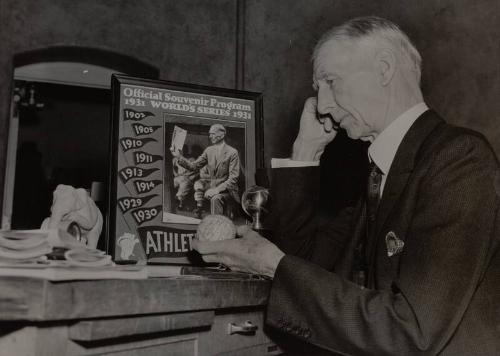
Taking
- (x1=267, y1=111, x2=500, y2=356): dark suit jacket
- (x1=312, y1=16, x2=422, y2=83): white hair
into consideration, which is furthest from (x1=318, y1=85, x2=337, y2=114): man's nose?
(x1=267, y1=111, x2=500, y2=356): dark suit jacket

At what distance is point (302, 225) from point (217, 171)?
1.11 feet

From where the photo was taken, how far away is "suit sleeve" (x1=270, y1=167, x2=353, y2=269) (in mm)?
1909

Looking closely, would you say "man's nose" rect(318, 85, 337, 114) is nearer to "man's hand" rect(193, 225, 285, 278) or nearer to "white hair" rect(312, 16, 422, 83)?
"white hair" rect(312, 16, 422, 83)

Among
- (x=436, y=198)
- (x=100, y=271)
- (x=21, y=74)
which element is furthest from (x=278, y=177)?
(x=21, y=74)

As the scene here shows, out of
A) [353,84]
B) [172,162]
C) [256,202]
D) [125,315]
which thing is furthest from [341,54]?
[125,315]

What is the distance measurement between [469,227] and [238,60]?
3053 mm

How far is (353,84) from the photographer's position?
1.65m

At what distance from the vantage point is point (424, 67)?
2672 millimetres

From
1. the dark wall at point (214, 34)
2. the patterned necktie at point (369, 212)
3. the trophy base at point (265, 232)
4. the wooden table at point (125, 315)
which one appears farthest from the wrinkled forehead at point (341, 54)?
the dark wall at point (214, 34)

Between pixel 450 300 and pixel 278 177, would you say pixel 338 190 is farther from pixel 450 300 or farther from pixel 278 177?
pixel 450 300

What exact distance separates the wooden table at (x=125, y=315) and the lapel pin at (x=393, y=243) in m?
0.31

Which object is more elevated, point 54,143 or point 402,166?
point 54,143

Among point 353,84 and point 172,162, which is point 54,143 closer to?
point 172,162

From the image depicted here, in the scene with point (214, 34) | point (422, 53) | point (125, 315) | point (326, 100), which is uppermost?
point (214, 34)
